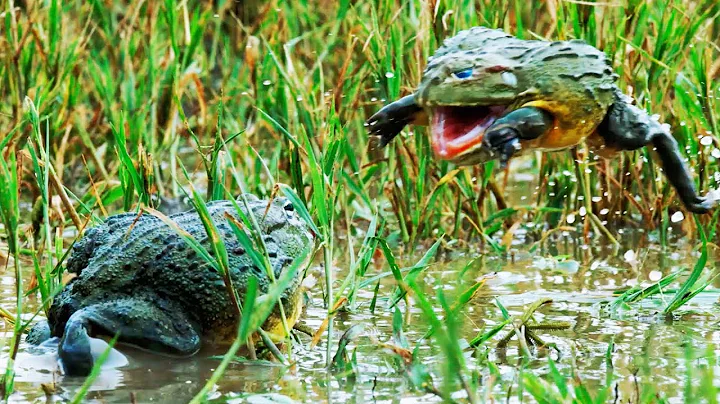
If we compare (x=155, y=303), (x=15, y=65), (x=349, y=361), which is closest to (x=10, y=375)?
(x=155, y=303)

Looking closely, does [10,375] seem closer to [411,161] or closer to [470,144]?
[470,144]

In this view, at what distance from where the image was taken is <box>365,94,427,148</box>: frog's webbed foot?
343cm

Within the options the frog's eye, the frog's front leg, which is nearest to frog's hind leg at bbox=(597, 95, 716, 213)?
the frog's front leg

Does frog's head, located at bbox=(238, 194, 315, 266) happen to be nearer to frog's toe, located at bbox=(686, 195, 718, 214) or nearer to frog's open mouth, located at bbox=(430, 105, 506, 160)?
frog's open mouth, located at bbox=(430, 105, 506, 160)

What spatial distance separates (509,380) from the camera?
311 centimetres

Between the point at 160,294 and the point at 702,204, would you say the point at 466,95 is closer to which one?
the point at 702,204

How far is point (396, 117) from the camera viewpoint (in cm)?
347

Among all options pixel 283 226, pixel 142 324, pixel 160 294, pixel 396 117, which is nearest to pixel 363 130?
pixel 283 226

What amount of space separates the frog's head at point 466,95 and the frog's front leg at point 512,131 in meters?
0.05

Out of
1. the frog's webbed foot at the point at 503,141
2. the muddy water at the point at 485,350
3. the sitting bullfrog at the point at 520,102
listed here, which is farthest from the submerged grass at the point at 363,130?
the frog's webbed foot at the point at 503,141

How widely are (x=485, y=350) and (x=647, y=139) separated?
2.31 ft

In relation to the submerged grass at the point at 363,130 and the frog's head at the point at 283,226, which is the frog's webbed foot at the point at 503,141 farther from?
the frog's head at the point at 283,226

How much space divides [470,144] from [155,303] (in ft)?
3.11

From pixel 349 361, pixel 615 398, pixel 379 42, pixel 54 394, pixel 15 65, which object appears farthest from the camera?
pixel 15 65
